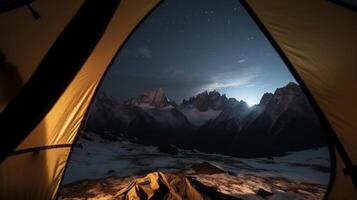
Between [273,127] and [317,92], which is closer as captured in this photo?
[317,92]

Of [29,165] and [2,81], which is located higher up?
[2,81]

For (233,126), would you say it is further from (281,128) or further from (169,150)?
(169,150)

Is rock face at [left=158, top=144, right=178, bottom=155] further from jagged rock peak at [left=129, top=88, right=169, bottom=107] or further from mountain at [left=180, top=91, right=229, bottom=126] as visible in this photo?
mountain at [left=180, top=91, right=229, bottom=126]

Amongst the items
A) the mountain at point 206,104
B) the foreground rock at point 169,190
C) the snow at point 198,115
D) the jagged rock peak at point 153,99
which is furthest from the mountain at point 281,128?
the mountain at point 206,104

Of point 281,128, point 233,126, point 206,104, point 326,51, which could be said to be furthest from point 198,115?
point 326,51

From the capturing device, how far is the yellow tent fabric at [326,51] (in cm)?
286

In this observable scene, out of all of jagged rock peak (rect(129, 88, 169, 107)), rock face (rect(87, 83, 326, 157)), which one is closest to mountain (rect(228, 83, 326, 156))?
rock face (rect(87, 83, 326, 157))

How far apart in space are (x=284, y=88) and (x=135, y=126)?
89.3 feet

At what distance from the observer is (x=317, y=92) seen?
3537mm

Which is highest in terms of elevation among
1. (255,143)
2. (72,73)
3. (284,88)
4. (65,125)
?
(284,88)

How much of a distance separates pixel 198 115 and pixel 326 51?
76285 millimetres

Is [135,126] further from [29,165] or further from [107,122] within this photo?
[29,165]

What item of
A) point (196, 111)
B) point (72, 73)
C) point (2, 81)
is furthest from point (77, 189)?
point (196, 111)

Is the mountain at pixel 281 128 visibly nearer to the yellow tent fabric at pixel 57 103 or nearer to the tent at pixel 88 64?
the tent at pixel 88 64
